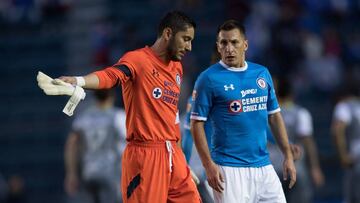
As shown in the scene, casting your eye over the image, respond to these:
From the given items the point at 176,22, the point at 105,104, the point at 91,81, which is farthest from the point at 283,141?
the point at 105,104

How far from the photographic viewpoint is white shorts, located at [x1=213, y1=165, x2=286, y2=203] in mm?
8367

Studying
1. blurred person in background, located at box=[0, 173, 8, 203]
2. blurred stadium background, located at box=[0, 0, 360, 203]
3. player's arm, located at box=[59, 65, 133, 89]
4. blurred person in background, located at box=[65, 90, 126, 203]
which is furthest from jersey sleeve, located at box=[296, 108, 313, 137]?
blurred person in background, located at box=[0, 173, 8, 203]

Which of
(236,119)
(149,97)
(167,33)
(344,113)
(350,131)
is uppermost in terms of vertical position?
(167,33)

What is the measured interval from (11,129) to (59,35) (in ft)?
8.03

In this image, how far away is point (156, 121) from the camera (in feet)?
26.4

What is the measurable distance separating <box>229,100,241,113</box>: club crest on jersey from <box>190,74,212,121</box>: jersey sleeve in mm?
187

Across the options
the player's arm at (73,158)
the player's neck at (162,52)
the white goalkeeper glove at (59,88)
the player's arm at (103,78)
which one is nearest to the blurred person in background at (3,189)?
the player's arm at (73,158)

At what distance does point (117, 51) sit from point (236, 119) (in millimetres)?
11994

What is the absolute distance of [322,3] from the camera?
20266 mm

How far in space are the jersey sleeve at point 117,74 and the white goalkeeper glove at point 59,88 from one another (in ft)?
1.11

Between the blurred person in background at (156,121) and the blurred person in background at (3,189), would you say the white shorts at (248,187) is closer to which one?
the blurred person in background at (156,121)

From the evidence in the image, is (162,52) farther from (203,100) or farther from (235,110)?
(235,110)

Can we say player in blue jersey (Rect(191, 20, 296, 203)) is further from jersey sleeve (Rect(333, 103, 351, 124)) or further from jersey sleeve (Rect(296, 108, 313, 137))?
jersey sleeve (Rect(333, 103, 351, 124))

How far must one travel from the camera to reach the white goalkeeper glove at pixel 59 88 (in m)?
6.79
